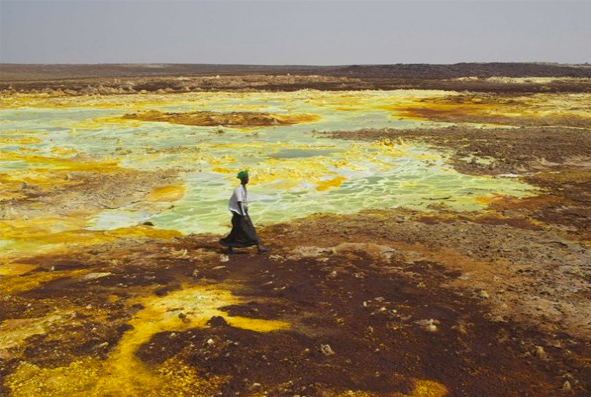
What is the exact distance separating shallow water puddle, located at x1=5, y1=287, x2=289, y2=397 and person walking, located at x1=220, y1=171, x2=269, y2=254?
2.64 meters

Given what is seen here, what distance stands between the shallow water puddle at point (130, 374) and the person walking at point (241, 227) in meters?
2.64

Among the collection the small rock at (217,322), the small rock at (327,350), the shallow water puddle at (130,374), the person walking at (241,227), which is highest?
the person walking at (241,227)

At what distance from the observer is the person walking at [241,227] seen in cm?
929

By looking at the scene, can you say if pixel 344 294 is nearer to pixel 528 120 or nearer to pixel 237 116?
pixel 237 116

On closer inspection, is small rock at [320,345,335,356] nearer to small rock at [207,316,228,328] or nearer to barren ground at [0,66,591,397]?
barren ground at [0,66,591,397]

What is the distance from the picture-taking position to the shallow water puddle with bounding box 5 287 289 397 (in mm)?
5258

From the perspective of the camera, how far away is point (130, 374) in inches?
219

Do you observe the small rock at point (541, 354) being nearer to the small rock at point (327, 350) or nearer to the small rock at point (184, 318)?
the small rock at point (327, 350)

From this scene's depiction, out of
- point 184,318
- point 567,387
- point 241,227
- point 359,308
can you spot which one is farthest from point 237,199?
point 567,387

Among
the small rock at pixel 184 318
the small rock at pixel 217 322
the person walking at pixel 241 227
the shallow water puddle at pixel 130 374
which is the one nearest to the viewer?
the shallow water puddle at pixel 130 374

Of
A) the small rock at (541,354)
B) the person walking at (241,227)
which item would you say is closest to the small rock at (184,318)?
the person walking at (241,227)

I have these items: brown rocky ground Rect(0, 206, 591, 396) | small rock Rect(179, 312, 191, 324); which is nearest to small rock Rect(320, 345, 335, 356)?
brown rocky ground Rect(0, 206, 591, 396)

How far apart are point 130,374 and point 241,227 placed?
158 inches

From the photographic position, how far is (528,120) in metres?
29.1
